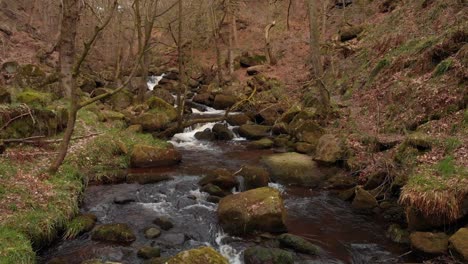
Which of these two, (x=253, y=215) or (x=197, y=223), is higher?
(x=253, y=215)

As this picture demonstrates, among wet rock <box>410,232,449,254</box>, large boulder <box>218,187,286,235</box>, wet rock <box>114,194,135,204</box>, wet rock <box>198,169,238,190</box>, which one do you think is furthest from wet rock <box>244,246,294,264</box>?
wet rock <box>114,194,135,204</box>

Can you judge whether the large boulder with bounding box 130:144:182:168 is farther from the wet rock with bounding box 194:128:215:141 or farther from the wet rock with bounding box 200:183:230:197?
the wet rock with bounding box 194:128:215:141

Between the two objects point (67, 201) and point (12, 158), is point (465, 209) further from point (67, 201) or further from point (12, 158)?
point (12, 158)

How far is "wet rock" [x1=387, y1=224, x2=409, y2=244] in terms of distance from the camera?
337 inches

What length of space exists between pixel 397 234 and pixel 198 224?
4618 millimetres

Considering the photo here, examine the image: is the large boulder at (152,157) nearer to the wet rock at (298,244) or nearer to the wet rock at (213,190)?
the wet rock at (213,190)

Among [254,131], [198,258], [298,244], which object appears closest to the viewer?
[198,258]

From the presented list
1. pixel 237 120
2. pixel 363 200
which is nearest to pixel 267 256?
pixel 363 200

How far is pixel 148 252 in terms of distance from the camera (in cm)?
783

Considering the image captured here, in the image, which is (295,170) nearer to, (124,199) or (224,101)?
(124,199)

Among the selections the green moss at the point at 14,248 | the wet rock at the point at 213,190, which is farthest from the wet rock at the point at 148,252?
the wet rock at the point at 213,190

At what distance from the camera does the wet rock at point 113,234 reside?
8.45 metres

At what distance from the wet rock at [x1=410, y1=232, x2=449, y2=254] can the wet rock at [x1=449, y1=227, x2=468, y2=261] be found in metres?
0.32

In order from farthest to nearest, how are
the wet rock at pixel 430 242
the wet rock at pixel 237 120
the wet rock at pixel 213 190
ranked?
the wet rock at pixel 237 120 < the wet rock at pixel 213 190 < the wet rock at pixel 430 242
